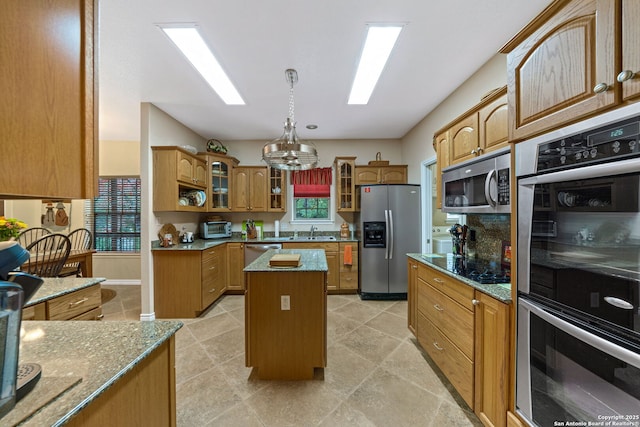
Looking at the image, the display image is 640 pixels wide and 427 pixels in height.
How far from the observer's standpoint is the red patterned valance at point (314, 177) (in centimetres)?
445

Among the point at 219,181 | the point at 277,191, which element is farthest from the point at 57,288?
the point at 277,191

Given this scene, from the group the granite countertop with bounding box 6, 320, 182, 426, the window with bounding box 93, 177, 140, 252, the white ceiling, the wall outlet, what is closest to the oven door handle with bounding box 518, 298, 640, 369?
the wall outlet

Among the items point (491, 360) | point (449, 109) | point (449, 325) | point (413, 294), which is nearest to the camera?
point (491, 360)

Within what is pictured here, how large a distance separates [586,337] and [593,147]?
74 cm

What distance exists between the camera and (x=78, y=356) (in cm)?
83

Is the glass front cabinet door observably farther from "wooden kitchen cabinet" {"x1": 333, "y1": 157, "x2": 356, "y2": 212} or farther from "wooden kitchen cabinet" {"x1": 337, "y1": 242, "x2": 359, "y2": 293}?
"wooden kitchen cabinet" {"x1": 337, "y1": 242, "x2": 359, "y2": 293}

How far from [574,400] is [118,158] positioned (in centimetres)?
631

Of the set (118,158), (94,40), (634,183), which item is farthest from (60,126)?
(118,158)

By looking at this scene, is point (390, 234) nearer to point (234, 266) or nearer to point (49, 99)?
point (234, 266)

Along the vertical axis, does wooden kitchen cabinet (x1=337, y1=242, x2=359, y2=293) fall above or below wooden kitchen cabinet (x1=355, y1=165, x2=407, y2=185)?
below

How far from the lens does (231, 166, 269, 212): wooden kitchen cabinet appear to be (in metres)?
4.35

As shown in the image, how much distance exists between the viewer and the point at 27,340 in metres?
0.93

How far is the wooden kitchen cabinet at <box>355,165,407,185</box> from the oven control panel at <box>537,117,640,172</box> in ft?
10.1

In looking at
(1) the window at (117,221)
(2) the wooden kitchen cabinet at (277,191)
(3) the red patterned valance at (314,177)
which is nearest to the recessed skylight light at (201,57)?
(2) the wooden kitchen cabinet at (277,191)
